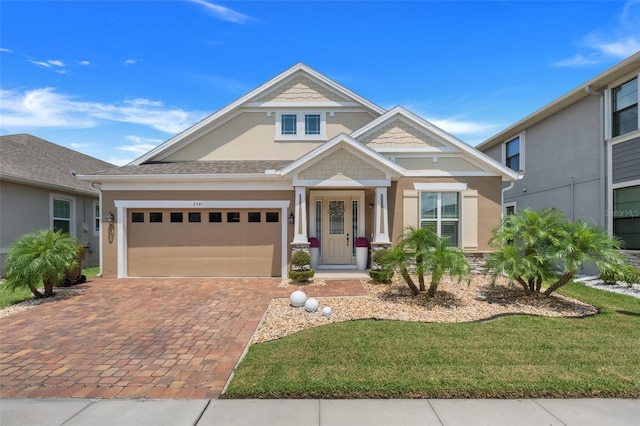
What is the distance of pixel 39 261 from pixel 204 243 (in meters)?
4.10

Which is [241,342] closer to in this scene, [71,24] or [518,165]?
[71,24]

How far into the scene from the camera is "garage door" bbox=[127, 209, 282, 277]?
10.3 meters

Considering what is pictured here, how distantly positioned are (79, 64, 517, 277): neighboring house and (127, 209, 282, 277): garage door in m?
0.03

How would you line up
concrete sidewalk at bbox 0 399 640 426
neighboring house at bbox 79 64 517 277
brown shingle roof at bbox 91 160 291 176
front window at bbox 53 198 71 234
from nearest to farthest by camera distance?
concrete sidewalk at bbox 0 399 640 426
neighboring house at bbox 79 64 517 277
brown shingle roof at bbox 91 160 291 176
front window at bbox 53 198 71 234

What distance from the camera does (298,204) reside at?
9.67 meters

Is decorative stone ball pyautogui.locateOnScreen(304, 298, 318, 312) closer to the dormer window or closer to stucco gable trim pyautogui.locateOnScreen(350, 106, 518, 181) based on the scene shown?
stucco gable trim pyautogui.locateOnScreen(350, 106, 518, 181)

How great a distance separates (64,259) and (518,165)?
17.7 metres

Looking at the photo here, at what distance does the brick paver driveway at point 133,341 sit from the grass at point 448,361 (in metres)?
0.69

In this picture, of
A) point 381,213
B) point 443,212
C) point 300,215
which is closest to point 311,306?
point 300,215

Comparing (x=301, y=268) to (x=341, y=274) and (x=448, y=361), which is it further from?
(x=448, y=361)

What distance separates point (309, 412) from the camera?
3084 millimetres

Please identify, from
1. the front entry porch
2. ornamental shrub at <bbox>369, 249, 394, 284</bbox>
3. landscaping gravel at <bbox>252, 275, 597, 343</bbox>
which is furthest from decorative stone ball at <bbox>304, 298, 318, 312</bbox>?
the front entry porch

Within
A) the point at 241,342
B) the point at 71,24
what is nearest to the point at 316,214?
the point at 241,342

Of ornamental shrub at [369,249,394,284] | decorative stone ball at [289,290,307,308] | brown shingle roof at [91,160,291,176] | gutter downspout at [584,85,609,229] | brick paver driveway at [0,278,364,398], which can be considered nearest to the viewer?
brick paver driveway at [0,278,364,398]
